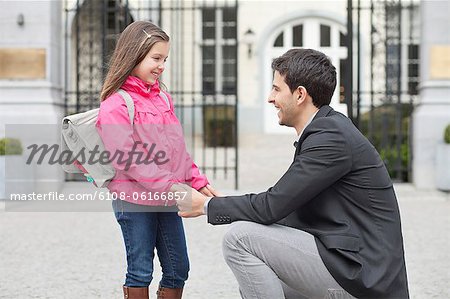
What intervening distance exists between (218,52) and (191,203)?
1785 cm

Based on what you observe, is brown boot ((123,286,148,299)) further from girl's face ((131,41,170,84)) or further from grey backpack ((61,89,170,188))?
girl's face ((131,41,170,84))

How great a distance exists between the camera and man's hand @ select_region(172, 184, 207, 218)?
3304 millimetres

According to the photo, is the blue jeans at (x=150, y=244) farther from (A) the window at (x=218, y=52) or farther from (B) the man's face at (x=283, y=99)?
(A) the window at (x=218, y=52)

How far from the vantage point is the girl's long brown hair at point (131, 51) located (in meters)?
3.47

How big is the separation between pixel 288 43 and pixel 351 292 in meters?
19.8

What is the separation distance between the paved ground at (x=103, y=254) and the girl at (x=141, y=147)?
48.2 inches

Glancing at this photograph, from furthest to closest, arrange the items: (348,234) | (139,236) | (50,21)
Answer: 1. (50,21)
2. (139,236)
3. (348,234)

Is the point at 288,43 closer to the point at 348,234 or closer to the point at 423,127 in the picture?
the point at 423,127

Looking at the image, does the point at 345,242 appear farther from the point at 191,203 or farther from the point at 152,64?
the point at 152,64

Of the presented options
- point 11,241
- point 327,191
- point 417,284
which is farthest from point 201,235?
point 327,191

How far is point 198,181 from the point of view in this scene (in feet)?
11.8

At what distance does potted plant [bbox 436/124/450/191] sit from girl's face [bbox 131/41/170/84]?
7.01m

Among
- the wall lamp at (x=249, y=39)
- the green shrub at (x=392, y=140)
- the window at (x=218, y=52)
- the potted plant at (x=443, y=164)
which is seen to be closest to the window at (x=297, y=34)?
the wall lamp at (x=249, y=39)

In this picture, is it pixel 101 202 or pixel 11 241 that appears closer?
pixel 11 241
